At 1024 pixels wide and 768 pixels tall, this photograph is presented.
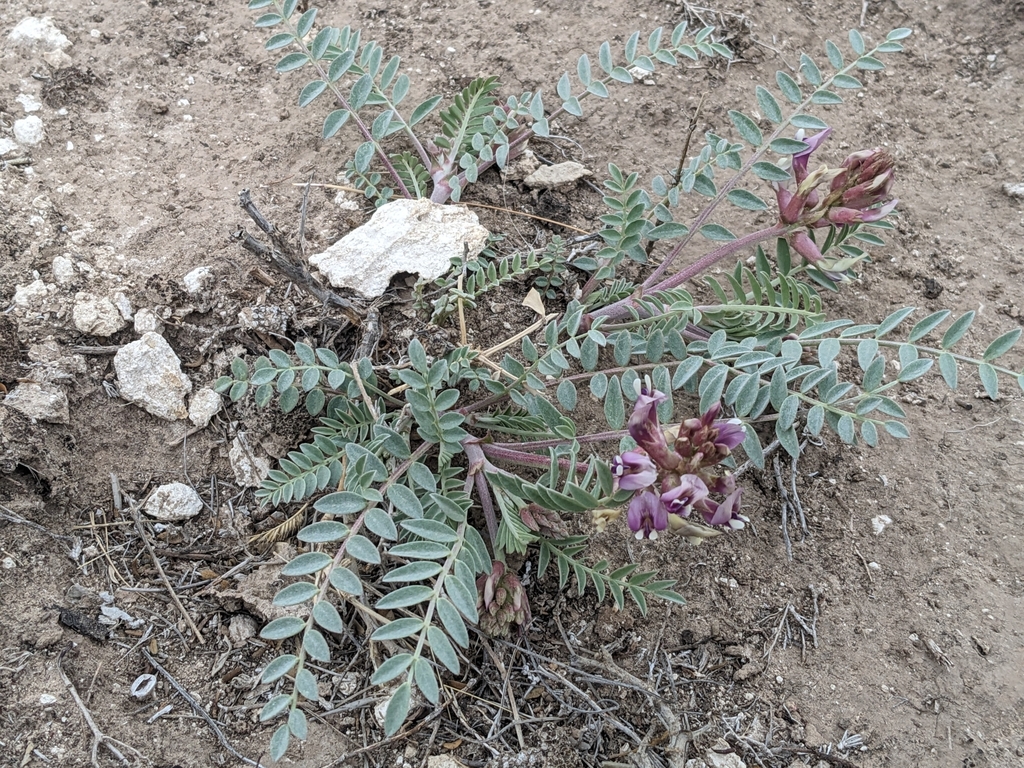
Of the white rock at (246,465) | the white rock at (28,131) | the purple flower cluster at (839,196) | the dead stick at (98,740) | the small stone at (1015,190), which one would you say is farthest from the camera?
the small stone at (1015,190)

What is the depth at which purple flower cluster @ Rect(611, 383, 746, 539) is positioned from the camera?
5.74 ft

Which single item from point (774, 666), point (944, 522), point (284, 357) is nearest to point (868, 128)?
point (944, 522)

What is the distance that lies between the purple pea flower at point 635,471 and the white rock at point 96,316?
68.5 inches

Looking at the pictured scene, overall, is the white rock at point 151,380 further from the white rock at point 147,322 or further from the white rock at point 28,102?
the white rock at point 28,102

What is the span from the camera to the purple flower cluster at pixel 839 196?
2145 mm

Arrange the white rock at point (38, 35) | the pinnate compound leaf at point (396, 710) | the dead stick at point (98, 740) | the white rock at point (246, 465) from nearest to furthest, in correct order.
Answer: the pinnate compound leaf at point (396, 710) → the dead stick at point (98, 740) → the white rock at point (246, 465) → the white rock at point (38, 35)

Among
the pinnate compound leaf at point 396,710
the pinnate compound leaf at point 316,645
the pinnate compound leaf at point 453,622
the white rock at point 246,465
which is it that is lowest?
the white rock at point 246,465

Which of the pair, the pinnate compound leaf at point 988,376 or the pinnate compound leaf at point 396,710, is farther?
the pinnate compound leaf at point 988,376

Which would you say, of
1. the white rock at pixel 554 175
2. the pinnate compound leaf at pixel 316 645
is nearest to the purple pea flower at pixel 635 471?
the pinnate compound leaf at pixel 316 645

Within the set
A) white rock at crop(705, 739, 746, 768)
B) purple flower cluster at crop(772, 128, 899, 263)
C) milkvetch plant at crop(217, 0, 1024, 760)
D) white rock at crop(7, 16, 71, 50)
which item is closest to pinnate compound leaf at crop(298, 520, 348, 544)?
milkvetch plant at crop(217, 0, 1024, 760)

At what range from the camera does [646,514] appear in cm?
178

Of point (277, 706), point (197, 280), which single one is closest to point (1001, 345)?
point (277, 706)

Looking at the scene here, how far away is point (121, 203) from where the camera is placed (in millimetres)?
2752

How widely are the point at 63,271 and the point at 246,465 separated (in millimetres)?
917
